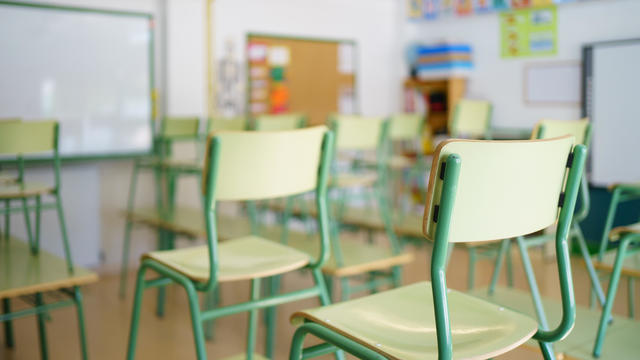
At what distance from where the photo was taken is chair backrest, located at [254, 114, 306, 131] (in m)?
3.84

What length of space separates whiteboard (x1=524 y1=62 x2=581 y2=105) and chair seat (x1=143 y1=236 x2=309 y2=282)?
12.6 ft

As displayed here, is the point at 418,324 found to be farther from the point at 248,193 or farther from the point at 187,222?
the point at 187,222

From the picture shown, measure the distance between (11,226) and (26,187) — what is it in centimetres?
153

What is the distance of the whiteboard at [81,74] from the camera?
13.6ft

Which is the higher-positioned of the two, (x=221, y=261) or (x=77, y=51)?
(x=77, y=51)

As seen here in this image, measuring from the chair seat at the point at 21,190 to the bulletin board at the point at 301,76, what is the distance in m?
2.68

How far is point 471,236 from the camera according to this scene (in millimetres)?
1216

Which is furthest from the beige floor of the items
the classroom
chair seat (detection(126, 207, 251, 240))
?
chair seat (detection(126, 207, 251, 240))

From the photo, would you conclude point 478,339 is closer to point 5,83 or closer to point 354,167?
point 354,167

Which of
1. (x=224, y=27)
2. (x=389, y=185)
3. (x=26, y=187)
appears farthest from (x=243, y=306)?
(x=389, y=185)

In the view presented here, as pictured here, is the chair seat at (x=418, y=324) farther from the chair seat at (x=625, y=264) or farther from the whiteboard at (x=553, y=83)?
the whiteboard at (x=553, y=83)

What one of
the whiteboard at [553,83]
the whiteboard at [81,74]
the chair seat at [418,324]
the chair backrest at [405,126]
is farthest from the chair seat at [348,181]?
the whiteboard at [553,83]

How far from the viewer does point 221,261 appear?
1912 mm

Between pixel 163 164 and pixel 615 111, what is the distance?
10.9 feet
